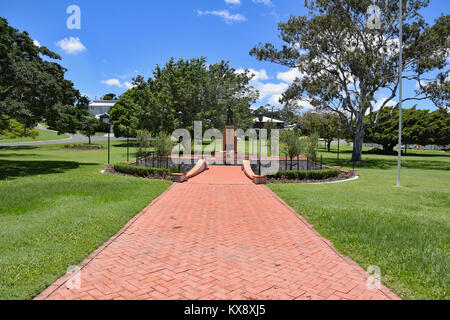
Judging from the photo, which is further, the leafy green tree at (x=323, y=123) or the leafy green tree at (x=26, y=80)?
the leafy green tree at (x=323, y=123)

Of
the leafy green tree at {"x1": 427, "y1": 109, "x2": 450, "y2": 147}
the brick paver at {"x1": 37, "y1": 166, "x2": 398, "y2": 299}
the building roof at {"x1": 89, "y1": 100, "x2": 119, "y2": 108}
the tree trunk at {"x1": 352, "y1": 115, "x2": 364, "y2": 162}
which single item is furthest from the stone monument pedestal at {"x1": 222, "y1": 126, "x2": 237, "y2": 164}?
the building roof at {"x1": 89, "y1": 100, "x2": 119, "y2": 108}

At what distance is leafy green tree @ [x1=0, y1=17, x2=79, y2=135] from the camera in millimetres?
15680

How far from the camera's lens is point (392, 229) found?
A: 6.91 meters

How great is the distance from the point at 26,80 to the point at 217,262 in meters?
16.2

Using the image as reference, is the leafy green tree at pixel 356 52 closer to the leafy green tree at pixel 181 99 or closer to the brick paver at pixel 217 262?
the leafy green tree at pixel 181 99

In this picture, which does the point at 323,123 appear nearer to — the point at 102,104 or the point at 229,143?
the point at 229,143

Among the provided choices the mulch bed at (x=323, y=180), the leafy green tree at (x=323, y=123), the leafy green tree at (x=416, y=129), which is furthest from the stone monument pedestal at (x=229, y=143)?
the leafy green tree at (x=416, y=129)

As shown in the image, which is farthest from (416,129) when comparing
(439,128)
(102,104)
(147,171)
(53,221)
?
(102,104)

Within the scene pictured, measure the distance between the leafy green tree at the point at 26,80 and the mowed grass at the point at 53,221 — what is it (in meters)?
4.43

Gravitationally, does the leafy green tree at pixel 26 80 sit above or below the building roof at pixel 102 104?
below

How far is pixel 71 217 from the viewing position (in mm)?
7562

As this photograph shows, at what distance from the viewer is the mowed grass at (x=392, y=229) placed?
4.54m

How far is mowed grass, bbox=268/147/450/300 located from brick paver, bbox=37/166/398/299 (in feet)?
1.34

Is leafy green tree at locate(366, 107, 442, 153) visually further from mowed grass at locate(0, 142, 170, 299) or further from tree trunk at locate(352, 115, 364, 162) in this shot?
mowed grass at locate(0, 142, 170, 299)
